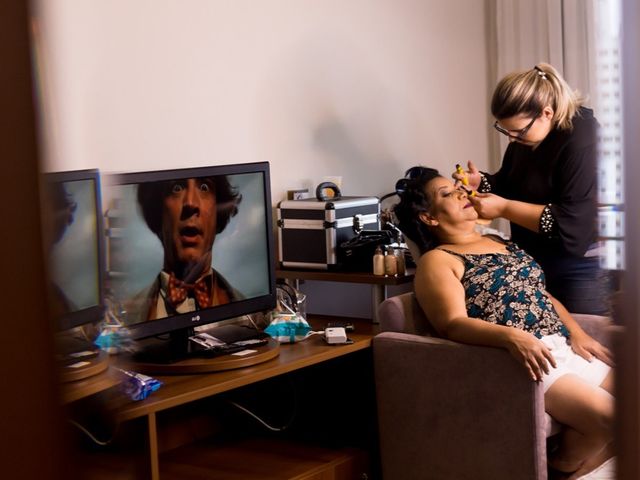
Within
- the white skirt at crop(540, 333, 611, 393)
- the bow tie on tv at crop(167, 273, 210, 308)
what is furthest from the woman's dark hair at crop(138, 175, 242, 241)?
the white skirt at crop(540, 333, 611, 393)

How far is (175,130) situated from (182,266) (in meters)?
0.57

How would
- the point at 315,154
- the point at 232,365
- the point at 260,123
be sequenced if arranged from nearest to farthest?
the point at 232,365 < the point at 260,123 < the point at 315,154

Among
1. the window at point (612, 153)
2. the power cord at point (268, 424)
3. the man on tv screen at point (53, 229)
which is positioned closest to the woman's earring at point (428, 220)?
the power cord at point (268, 424)

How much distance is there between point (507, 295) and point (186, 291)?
36.4 inches

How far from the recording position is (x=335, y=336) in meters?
2.57

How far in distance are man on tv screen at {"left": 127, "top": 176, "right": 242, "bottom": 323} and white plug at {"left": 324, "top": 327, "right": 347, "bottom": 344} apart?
30 cm

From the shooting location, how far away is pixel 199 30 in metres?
2.82

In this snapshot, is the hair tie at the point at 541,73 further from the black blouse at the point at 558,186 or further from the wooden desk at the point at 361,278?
the wooden desk at the point at 361,278

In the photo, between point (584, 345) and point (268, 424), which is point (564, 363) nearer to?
point (584, 345)

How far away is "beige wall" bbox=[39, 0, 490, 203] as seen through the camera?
257 cm

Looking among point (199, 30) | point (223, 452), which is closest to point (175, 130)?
point (199, 30)

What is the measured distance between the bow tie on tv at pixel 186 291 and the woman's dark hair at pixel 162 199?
0.14 m

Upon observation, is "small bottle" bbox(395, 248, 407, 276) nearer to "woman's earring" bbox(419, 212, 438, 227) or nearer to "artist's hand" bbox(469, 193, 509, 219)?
"woman's earring" bbox(419, 212, 438, 227)

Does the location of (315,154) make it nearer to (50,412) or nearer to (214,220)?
(214,220)
